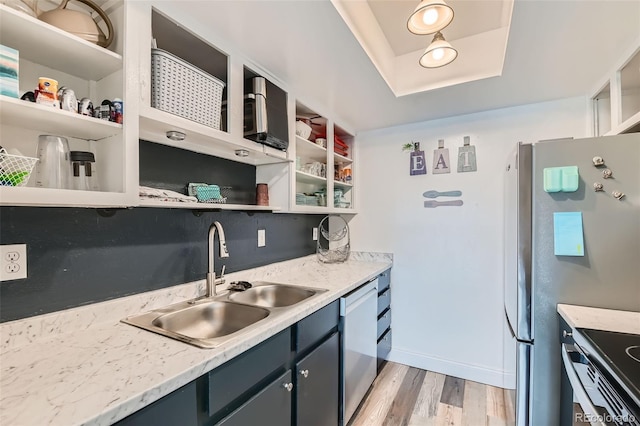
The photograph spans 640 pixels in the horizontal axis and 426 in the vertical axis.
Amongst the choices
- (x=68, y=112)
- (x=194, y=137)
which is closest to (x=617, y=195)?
(x=194, y=137)

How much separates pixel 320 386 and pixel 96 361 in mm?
1000

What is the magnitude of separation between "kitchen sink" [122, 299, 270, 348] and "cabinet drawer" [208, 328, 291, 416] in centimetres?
15

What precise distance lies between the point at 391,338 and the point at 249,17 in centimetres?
262

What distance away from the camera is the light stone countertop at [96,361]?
25.0 inches

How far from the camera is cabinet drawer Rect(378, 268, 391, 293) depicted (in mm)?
2369

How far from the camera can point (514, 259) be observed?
5.28 feet

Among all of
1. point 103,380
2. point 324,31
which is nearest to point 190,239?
point 103,380

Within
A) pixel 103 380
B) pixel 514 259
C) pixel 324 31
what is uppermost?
pixel 324 31

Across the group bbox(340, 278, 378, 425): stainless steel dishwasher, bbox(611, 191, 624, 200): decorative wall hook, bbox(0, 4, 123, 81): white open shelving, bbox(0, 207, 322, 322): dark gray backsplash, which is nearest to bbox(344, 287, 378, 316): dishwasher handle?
bbox(340, 278, 378, 425): stainless steel dishwasher

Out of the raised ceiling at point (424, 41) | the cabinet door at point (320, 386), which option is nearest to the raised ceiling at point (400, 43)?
the raised ceiling at point (424, 41)

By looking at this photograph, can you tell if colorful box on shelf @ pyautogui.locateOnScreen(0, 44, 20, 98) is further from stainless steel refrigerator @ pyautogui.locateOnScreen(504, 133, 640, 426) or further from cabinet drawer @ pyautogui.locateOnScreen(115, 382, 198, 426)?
stainless steel refrigerator @ pyautogui.locateOnScreen(504, 133, 640, 426)

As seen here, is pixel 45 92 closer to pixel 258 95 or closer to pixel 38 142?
pixel 38 142

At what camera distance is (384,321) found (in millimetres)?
2447

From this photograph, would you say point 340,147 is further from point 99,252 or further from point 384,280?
point 99,252
